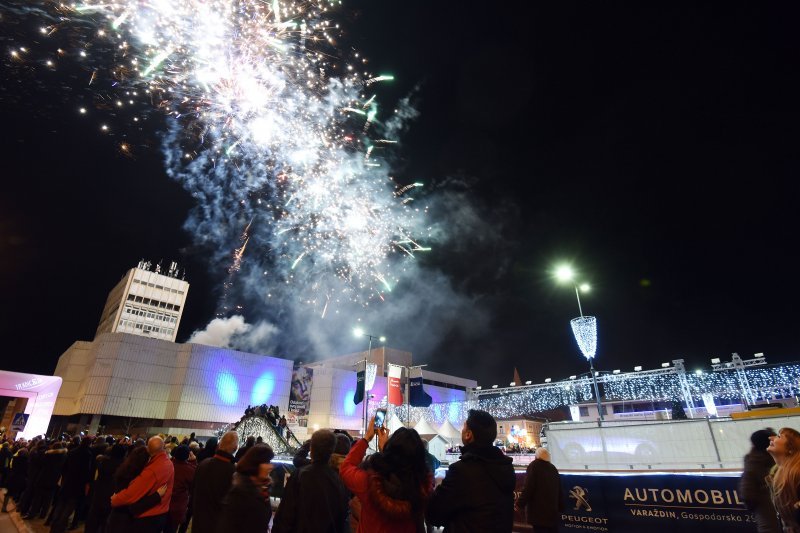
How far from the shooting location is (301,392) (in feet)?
184

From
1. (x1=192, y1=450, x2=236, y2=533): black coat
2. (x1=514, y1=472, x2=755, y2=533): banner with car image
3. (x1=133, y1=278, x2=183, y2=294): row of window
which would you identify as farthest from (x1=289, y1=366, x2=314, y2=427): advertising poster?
(x1=192, y1=450, x2=236, y2=533): black coat

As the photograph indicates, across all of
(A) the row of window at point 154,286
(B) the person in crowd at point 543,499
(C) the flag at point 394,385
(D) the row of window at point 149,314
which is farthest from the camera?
(A) the row of window at point 154,286

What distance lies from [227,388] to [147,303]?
135ft

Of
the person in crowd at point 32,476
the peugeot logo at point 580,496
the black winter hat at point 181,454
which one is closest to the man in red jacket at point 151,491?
the black winter hat at point 181,454

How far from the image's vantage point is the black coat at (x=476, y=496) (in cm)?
252

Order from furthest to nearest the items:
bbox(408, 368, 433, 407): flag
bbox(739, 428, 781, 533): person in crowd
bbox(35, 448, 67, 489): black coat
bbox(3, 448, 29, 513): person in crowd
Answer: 1. bbox(408, 368, 433, 407): flag
2. bbox(3, 448, 29, 513): person in crowd
3. bbox(35, 448, 67, 489): black coat
4. bbox(739, 428, 781, 533): person in crowd

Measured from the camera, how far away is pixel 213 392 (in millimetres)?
46562

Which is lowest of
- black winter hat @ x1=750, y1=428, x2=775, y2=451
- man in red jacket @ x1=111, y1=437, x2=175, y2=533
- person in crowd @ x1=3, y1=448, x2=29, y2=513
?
person in crowd @ x1=3, y1=448, x2=29, y2=513

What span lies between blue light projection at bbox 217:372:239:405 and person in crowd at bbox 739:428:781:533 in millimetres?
51618

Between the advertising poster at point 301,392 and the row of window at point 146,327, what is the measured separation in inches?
1434

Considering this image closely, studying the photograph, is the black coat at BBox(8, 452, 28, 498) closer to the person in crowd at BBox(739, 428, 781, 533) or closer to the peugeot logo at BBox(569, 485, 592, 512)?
the peugeot logo at BBox(569, 485, 592, 512)

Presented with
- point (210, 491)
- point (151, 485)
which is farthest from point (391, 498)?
point (151, 485)

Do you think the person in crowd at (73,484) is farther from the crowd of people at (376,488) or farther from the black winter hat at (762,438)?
the black winter hat at (762,438)

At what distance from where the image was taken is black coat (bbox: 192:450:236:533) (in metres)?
4.14
